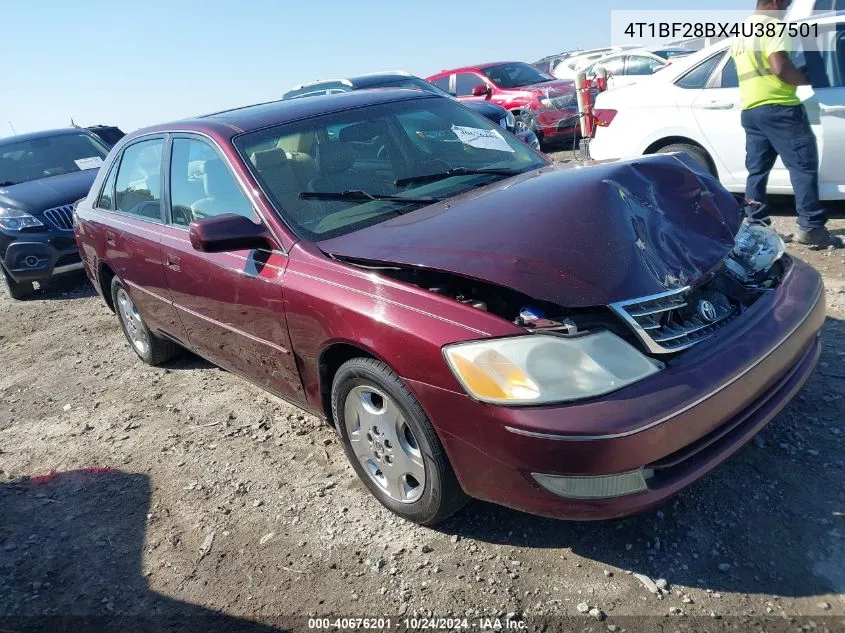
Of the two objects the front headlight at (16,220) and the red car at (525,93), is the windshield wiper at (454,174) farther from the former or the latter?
the red car at (525,93)

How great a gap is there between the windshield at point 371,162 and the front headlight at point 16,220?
532 centimetres

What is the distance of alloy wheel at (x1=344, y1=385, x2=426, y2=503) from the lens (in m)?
2.56

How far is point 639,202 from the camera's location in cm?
269

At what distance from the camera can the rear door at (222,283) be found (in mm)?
3023

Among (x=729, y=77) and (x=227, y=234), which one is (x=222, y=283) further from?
(x=729, y=77)

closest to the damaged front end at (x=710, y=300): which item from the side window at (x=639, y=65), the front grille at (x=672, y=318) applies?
the front grille at (x=672, y=318)

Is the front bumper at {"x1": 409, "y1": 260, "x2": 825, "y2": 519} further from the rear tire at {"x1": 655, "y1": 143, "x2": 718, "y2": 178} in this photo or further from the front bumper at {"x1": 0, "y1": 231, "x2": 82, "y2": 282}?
the front bumper at {"x1": 0, "y1": 231, "x2": 82, "y2": 282}

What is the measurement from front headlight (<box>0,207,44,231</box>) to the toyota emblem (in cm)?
725

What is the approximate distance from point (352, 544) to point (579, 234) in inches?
60.2

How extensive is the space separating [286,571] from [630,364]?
5.12ft

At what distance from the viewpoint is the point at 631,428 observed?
2031 millimetres

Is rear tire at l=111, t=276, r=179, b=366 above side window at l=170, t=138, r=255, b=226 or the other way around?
the other way around

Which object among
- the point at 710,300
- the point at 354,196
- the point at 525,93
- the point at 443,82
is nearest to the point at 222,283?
the point at 354,196

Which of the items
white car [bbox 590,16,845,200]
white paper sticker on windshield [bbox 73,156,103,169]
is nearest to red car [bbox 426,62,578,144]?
white car [bbox 590,16,845,200]
